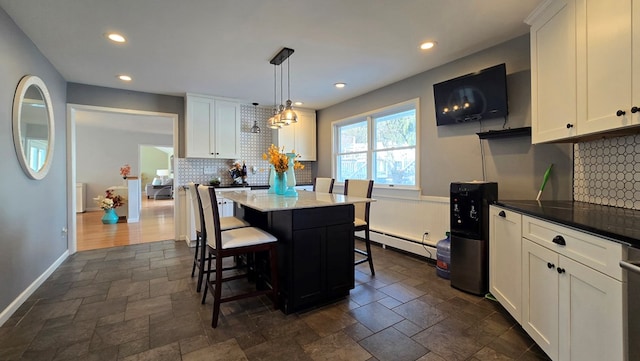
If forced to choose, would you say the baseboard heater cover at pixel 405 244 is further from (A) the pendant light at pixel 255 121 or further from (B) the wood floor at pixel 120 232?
(B) the wood floor at pixel 120 232

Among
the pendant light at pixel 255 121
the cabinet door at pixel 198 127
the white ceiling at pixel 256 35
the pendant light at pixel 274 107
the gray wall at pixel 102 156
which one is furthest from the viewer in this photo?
the gray wall at pixel 102 156

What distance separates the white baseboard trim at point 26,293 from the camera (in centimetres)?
211

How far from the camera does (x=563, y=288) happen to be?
56.5 inches

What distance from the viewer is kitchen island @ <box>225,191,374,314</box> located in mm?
2195

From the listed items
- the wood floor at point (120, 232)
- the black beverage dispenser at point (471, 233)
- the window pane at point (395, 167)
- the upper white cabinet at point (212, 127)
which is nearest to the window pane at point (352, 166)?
the window pane at point (395, 167)

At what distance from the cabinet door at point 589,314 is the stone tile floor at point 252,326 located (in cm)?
45

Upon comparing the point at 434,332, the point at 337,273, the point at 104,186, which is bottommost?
the point at 434,332

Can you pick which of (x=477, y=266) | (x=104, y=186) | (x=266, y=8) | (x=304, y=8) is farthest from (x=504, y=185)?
(x=104, y=186)

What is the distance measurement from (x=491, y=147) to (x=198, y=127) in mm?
4103

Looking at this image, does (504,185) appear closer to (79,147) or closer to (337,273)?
(337,273)

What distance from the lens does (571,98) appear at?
1.84 metres

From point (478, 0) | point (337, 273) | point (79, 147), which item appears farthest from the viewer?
point (79, 147)

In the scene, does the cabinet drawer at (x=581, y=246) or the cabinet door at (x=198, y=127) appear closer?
the cabinet drawer at (x=581, y=246)

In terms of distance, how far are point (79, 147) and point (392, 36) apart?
958cm
